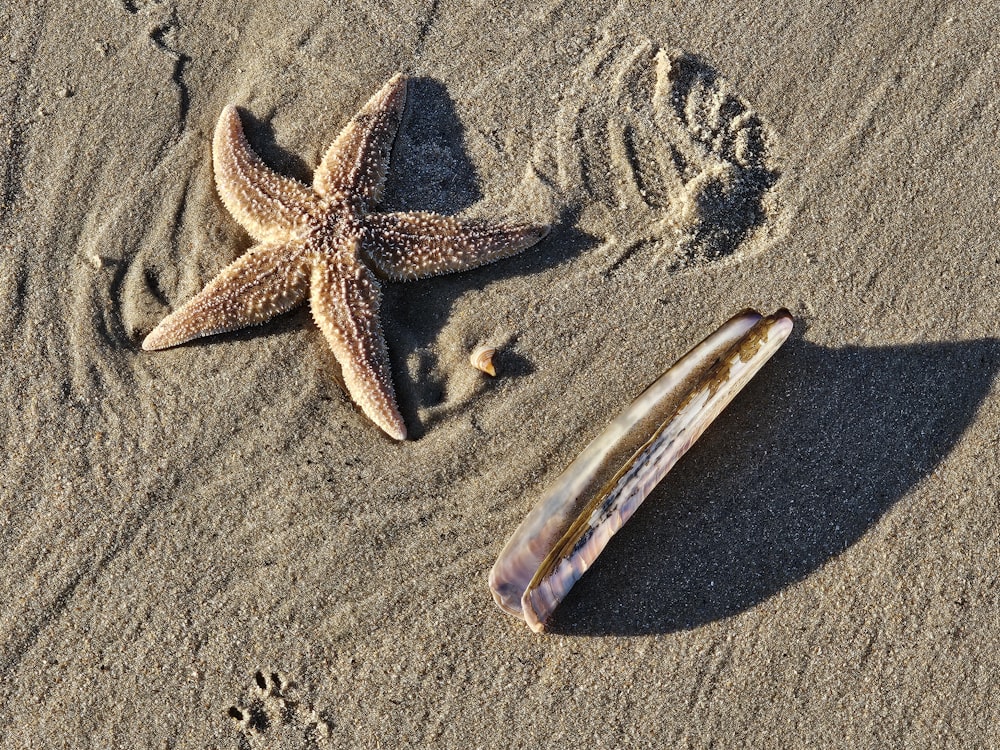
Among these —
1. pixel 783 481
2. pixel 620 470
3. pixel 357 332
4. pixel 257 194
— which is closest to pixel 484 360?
pixel 357 332

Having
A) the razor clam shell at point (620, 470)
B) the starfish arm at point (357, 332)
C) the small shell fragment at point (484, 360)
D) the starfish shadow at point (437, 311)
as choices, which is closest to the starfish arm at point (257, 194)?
the starfish arm at point (357, 332)

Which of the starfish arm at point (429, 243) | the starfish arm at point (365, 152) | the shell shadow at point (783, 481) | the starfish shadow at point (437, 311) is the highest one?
the starfish arm at point (365, 152)

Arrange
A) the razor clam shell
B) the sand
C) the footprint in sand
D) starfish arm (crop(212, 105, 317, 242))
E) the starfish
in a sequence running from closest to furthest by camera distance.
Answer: the razor clam shell
the sand
the starfish
starfish arm (crop(212, 105, 317, 242))
the footprint in sand

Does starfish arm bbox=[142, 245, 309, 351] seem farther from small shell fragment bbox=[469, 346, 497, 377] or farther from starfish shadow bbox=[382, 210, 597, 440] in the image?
small shell fragment bbox=[469, 346, 497, 377]

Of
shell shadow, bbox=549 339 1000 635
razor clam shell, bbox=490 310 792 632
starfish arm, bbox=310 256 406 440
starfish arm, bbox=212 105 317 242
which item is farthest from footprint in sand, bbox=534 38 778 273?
starfish arm, bbox=212 105 317 242

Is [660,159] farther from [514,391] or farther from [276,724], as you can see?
[276,724]

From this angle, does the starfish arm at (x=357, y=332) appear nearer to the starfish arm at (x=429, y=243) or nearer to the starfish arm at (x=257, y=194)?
the starfish arm at (x=429, y=243)

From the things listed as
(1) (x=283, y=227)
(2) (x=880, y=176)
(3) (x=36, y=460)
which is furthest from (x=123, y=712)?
(2) (x=880, y=176)
